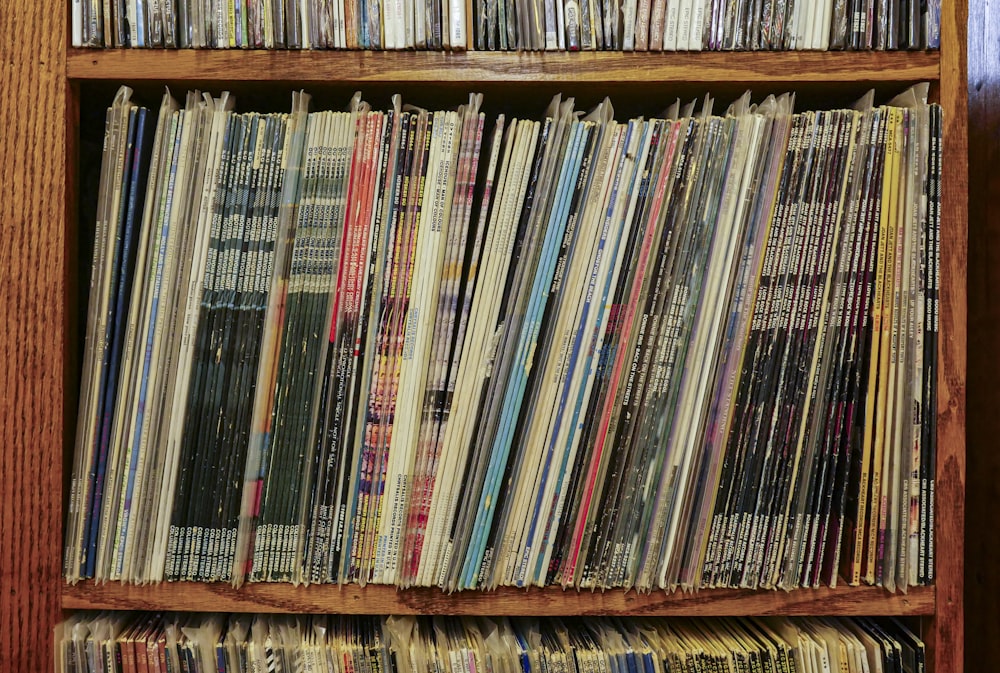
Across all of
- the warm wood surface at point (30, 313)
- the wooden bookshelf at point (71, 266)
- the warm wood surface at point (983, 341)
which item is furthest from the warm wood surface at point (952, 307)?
the warm wood surface at point (30, 313)

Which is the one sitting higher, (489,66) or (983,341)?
(489,66)

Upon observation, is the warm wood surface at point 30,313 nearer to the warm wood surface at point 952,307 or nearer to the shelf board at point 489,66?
the shelf board at point 489,66

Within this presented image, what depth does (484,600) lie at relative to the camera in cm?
79

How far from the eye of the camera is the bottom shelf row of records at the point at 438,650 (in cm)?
78

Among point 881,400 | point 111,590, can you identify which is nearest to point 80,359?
point 111,590

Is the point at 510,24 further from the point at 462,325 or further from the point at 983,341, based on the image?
the point at 983,341

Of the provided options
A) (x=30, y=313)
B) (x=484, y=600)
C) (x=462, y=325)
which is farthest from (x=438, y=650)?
(x=30, y=313)

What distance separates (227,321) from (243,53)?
0.97ft

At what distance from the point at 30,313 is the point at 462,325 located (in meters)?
0.47

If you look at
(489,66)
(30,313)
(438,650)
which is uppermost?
(489,66)

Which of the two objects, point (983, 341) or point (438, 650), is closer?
point (438, 650)

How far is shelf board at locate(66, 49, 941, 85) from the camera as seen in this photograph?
770mm

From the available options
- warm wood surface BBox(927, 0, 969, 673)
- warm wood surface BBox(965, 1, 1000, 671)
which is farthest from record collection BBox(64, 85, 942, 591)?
warm wood surface BBox(965, 1, 1000, 671)

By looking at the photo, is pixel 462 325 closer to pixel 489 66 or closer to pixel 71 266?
pixel 489 66
